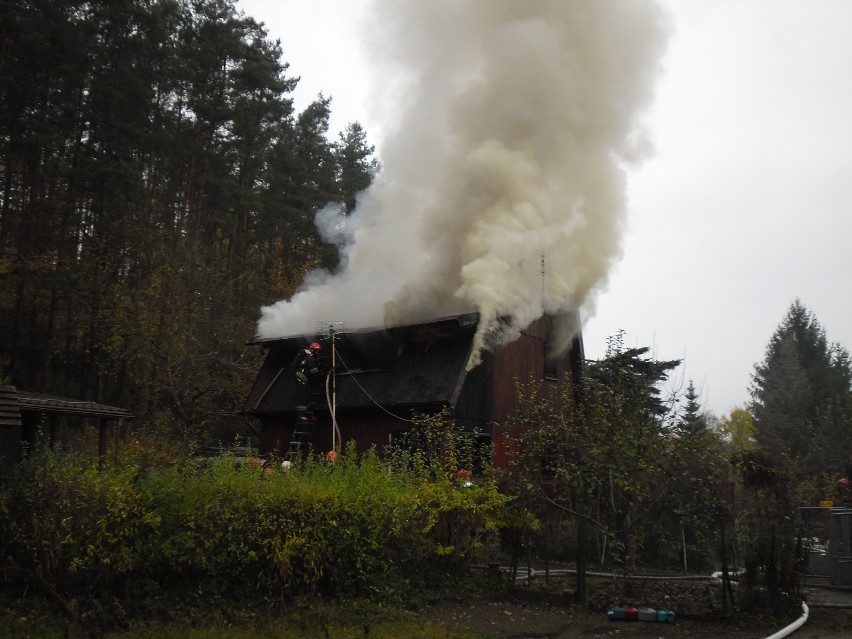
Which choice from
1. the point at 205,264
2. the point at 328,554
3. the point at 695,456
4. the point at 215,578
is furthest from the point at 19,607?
the point at 205,264

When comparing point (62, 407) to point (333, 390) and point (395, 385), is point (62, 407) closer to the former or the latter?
point (333, 390)

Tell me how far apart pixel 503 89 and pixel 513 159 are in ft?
7.05

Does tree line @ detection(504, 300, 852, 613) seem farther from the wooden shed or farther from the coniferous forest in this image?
the wooden shed

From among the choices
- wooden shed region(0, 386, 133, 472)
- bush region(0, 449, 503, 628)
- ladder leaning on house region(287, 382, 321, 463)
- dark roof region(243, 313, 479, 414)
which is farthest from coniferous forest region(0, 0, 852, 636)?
ladder leaning on house region(287, 382, 321, 463)

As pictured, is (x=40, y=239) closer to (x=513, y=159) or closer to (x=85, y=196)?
(x=85, y=196)

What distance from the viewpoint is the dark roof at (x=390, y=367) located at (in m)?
18.3

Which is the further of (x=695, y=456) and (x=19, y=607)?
(x=695, y=456)

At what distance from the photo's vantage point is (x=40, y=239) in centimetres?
2545

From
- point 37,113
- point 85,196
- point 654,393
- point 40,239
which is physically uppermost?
point 37,113

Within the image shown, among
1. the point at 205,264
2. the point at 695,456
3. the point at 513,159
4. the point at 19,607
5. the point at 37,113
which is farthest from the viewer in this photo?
the point at 205,264

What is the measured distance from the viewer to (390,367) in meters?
20.0

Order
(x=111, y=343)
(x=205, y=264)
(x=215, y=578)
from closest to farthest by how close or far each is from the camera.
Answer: (x=215, y=578) → (x=111, y=343) → (x=205, y=264)

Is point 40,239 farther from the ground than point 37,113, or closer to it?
closer to it

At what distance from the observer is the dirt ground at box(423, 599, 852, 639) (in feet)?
A: 28.3
